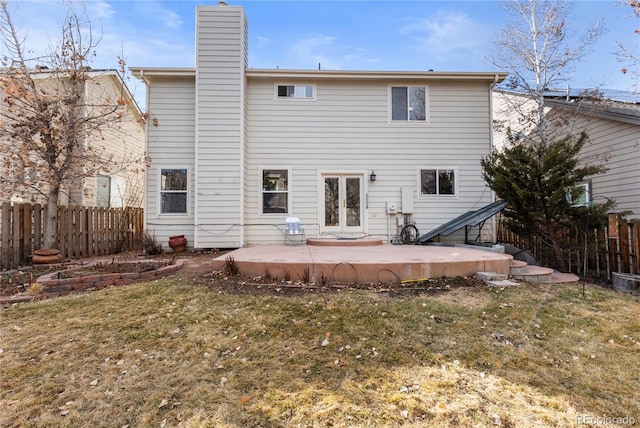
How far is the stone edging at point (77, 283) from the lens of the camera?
4.07 metres

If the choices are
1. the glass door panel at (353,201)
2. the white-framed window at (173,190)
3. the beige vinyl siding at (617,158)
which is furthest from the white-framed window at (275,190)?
the beige vinyl siding at (617,158)

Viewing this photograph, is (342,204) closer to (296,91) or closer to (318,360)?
(296,91)

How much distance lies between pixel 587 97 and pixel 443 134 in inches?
168

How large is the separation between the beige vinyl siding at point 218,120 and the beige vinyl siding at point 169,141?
1.82 feet

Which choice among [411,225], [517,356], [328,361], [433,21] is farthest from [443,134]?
[328,361]

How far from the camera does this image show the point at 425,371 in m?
2.45

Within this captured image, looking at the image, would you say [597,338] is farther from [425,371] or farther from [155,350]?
[155,350]

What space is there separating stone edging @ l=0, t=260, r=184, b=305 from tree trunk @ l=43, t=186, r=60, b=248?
7.63 ft

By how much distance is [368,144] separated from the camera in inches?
352

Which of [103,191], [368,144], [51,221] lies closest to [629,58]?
[368,144]

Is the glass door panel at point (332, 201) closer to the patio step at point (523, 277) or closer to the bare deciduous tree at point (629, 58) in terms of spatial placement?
the patio step at point (523, 277)

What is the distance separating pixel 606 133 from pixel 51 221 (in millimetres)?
14600

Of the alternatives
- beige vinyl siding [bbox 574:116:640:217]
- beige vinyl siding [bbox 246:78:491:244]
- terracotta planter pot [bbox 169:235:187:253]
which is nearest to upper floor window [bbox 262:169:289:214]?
beige vinyl siding [bbox 246:78:491:244]

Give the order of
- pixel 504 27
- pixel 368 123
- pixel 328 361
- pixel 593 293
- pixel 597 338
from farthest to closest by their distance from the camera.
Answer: pixel 504 27 → pixel 368 123 → pixel 593 293 → pixel 597 338 → pixel 328 361
